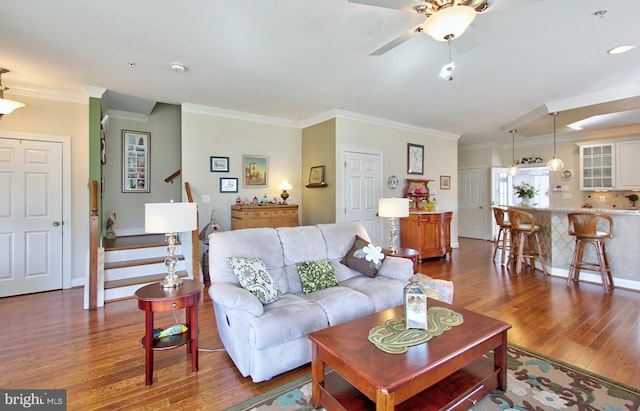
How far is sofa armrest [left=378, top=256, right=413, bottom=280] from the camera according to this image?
9.84ft

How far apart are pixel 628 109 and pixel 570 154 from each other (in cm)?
276

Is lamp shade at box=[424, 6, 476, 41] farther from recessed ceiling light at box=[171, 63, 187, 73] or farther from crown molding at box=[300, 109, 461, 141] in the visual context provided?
crown molding at box=[300, 109, 461, 141]

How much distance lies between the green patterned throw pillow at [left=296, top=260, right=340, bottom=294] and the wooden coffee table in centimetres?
75

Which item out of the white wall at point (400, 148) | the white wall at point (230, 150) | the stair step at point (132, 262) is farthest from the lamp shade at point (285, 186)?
the stair step at point (132, 262)

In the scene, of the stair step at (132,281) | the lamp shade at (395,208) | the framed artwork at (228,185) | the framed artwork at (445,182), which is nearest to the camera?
the lamp shade at (395,208)

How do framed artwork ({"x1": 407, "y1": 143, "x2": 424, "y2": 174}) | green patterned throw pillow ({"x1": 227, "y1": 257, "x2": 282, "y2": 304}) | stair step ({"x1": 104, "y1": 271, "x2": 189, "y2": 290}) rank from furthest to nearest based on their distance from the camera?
framed artwork ({"x1": 407, "y1": 143, "x2": 424, "y2": 174}), stair step ({"x1": 104, "y1": 271, "x2": 189, "y2": 290}), green patterned throw pillow ({"x1": 227, "y1": 257, "x2": 282, "y2": 304})

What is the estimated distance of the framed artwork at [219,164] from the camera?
508 cm

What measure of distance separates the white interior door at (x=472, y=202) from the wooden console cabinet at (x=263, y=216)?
5.75m

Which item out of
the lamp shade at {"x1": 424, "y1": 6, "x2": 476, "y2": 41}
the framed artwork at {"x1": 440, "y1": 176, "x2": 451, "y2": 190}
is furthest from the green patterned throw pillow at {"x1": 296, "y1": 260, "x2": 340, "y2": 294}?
the framed artwork at {"x1": 440, "y1": 176, "x2": 451, "y2": 190}

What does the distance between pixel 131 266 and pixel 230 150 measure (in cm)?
232

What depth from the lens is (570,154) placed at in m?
7.30

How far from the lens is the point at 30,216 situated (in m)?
4.11

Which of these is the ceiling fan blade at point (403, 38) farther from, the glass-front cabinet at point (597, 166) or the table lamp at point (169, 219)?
the glass-front cabinet at point (597, 166)

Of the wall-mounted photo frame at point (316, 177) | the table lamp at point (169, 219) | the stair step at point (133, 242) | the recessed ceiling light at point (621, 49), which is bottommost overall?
the stair step at point (133, 242)
